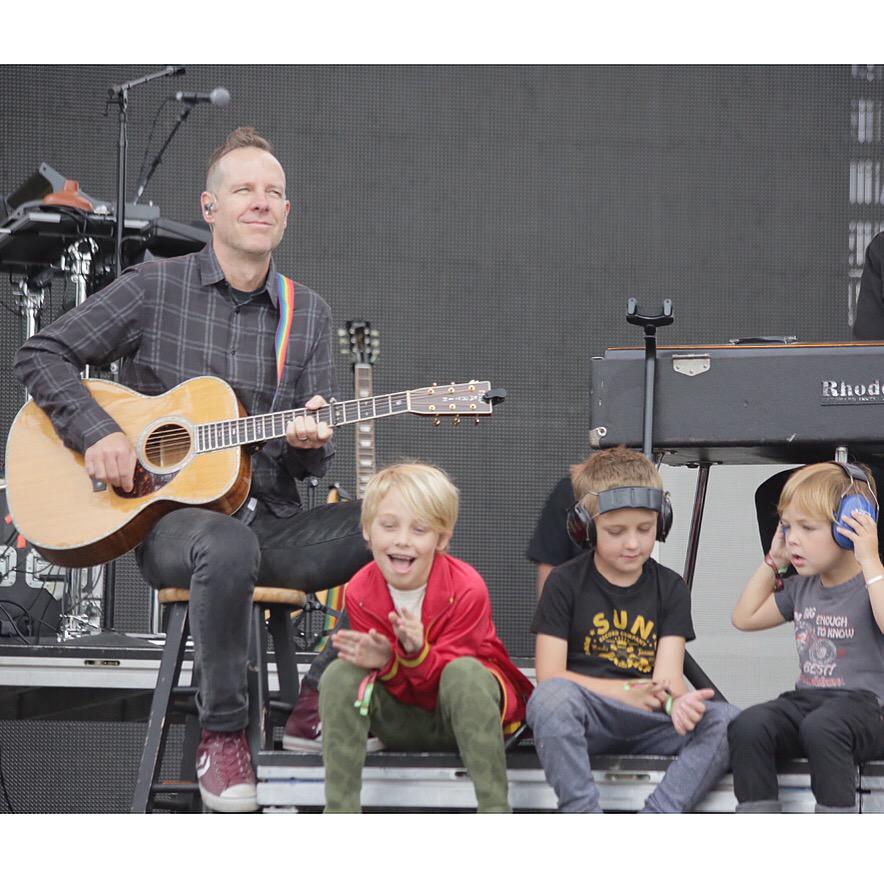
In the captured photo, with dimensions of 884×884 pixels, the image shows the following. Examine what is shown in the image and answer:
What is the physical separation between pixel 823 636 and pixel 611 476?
50cm

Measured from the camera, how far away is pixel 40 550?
8.82 ft

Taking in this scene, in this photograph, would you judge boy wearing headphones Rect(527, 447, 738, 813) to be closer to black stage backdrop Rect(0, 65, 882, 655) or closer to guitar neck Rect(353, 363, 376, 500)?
guitar neck Rect(353, 363, 376, 500)

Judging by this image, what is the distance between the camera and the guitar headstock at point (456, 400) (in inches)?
110

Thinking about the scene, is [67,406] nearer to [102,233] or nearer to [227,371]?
[227,371]

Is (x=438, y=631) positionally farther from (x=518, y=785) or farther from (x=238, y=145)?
(x=238, y=145)

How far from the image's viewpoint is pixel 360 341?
4.84 m

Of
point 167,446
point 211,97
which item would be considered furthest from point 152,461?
point 211,97

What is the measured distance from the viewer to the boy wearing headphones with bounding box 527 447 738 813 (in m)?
2.24

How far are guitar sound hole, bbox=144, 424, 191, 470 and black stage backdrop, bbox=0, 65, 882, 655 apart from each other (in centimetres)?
270

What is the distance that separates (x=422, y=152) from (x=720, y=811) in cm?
376

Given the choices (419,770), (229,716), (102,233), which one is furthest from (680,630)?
(102,233)

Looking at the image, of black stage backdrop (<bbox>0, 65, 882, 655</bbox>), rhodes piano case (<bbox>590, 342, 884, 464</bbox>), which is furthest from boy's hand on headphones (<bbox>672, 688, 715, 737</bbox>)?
black stage backdrop (<bbox>0, 65, 882, 655</bbox>)

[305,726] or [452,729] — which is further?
[305,726]

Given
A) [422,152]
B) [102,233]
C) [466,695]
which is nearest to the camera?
[466,695]
